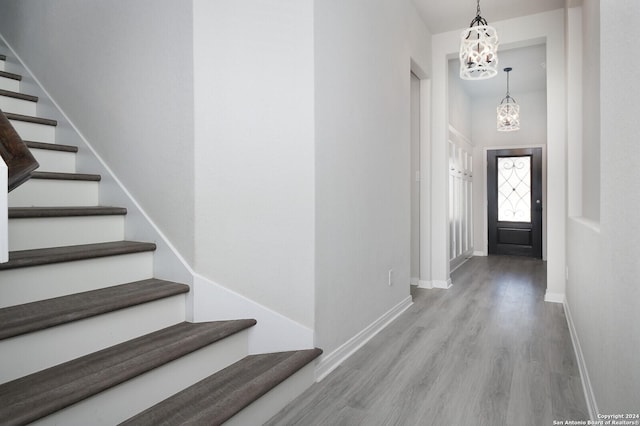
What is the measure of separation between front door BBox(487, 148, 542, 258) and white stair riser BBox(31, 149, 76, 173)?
21.3ft

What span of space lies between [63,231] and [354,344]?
5.94ft

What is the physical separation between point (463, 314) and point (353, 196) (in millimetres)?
1624

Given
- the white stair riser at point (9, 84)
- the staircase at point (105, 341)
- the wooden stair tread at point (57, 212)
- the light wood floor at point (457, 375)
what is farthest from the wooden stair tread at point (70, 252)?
the white stair riser at point (9, 84)

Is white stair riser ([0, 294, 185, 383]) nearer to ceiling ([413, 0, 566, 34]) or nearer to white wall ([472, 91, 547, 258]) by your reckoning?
ceiling ([413, 0, 566, 34])

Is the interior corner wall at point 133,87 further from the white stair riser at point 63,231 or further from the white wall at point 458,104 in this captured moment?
the white wall at point 458,104

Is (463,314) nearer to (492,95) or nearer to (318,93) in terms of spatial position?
(318,93)

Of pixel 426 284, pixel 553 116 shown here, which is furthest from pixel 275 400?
pixel 553 116

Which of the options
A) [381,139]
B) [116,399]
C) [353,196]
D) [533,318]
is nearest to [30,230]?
[116,399]

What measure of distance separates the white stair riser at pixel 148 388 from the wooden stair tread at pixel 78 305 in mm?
320

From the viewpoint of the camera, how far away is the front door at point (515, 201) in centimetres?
668

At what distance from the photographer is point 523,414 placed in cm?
177

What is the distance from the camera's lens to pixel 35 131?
8.51ft

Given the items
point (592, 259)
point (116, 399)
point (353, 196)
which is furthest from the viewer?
point (353, 196)

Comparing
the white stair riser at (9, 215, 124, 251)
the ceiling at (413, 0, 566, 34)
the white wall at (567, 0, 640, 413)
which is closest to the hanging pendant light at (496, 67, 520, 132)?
the ceiling at (413, 0, 566, 34)
